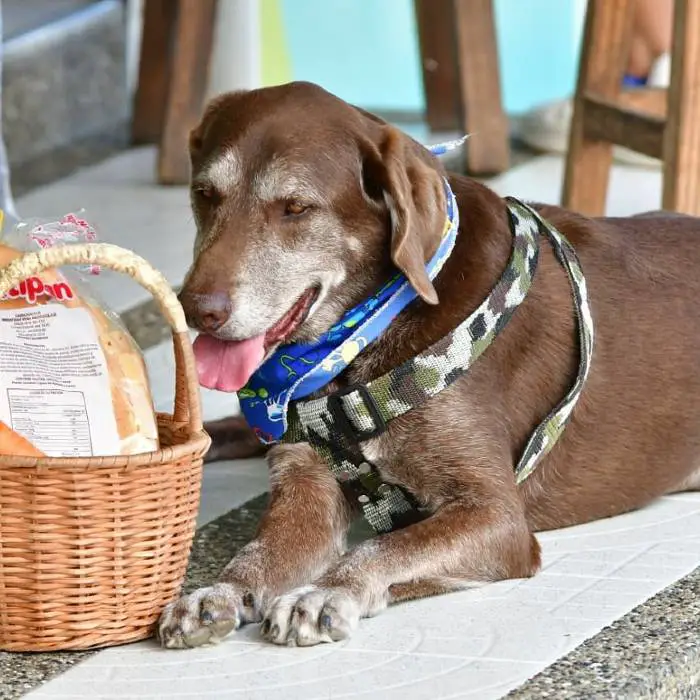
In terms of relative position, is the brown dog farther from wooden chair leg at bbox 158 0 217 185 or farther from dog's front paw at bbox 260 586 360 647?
wooden chair leg at bbox 158 0 217 185

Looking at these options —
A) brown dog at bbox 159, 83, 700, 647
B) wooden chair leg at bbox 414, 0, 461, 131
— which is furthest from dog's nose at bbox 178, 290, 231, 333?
wooden chair leg at bbox 414, 0, 461, 131


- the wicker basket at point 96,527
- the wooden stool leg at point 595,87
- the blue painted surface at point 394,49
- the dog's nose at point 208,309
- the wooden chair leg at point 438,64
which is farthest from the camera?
the blue painted surface at point 394,49

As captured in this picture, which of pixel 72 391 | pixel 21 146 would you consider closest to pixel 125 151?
pixel 21 146

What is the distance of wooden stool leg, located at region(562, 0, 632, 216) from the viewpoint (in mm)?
4148

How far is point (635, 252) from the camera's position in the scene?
2.80m

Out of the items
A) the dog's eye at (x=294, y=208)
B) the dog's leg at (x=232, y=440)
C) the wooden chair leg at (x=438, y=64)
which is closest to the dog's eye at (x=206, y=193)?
the dog's eye at (x=294, y=208)

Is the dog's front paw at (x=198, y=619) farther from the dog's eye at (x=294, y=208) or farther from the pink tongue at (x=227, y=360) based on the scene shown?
the dog's eye at (x=294, y=208)

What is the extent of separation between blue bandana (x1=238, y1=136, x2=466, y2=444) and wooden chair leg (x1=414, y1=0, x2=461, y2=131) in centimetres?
283

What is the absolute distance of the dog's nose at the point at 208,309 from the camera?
235 cm

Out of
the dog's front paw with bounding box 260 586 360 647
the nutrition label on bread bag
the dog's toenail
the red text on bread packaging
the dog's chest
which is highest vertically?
the red text on bread packaging

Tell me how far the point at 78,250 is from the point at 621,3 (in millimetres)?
2422

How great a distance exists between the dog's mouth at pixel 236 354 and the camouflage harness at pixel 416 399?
0.15 m

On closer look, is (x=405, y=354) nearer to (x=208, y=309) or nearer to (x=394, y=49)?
(x=208, y=309)

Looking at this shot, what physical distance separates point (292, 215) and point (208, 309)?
0.22m
